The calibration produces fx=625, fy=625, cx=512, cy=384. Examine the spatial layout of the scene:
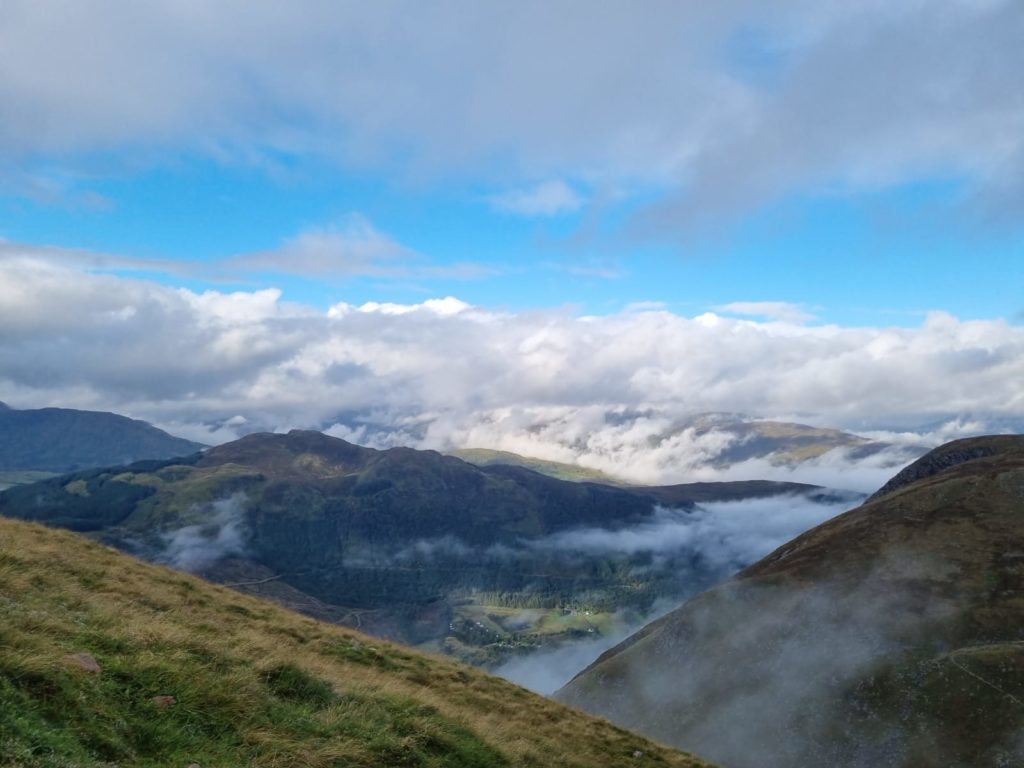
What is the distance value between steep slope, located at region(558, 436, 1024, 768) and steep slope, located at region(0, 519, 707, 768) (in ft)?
208

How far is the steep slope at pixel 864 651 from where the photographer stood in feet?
243

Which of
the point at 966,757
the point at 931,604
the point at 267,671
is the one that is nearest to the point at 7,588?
the point at 267,671

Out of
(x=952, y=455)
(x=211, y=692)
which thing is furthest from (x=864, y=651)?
(x=952, y=455)

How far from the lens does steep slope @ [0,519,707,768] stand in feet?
40.2

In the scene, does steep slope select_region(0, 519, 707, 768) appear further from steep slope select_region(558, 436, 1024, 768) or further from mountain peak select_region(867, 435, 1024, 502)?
mountain peak select_region(867, 435, 1024, 502)

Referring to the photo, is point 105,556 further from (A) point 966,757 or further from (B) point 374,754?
(A) point 966,757

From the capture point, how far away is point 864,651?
3477 inches

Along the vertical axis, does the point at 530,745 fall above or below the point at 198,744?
below

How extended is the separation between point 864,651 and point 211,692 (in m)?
97.7

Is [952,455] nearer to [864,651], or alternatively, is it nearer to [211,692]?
[864,651]

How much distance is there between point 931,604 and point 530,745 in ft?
311

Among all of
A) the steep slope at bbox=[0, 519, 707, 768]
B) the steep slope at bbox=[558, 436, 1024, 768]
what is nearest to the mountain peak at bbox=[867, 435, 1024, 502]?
the steep slope at bbox=[558, 436, 1024, 768]

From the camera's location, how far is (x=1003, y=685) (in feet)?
236

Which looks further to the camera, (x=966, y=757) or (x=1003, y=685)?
(x=1003, y=685)
